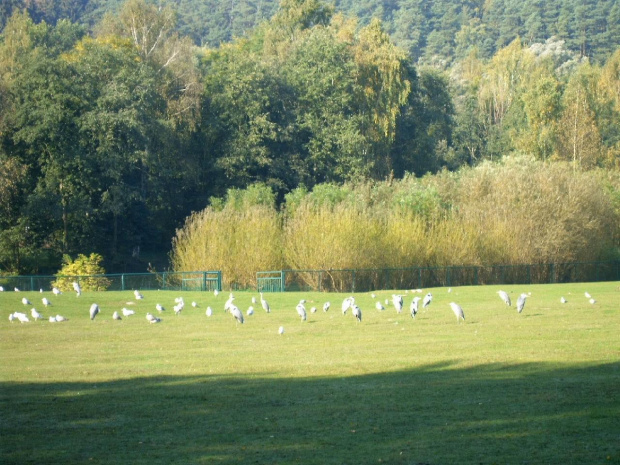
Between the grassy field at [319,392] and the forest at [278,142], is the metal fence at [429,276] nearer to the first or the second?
the forest at [278,142]

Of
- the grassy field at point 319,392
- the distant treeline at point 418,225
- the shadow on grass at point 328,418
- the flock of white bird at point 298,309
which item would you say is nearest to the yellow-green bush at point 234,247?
the distant treeline at point 418,225

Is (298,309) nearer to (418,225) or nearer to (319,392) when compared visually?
(319,392)

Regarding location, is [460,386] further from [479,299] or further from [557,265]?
[557,265]

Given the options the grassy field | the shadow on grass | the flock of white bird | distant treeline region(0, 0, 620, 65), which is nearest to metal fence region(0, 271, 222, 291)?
the flock of white bird

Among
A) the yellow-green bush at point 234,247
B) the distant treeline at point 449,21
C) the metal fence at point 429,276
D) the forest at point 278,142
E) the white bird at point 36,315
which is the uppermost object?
the distant treeline at point 449,21

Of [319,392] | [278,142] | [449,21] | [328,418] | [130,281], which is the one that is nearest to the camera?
[328,418]

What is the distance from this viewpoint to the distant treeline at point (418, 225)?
46.5m

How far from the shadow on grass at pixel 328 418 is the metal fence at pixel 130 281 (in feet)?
90.0

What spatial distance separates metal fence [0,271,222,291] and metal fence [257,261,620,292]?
2746 millimetres

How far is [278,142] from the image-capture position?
222 feet

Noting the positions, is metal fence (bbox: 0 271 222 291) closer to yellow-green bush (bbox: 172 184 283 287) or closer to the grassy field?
yellow-green bush (bbox: 172 184 283 287)

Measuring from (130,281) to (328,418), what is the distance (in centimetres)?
3341

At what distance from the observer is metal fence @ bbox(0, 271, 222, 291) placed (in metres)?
42.7

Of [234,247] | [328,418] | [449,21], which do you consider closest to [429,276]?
[234,247]
